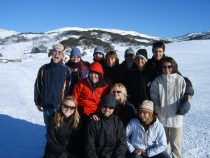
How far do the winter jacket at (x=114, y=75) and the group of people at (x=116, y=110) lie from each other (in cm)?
13

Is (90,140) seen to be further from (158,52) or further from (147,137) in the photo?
(158,52)

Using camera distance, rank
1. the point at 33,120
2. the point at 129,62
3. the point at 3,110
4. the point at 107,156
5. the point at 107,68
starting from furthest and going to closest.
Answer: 1. the point at 3,110
2. the point at 33,120
3. the point at 129,62
4. the point at 107,68
5. the point at 107,156

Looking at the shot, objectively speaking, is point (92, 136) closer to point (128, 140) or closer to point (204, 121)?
point (128, 140)

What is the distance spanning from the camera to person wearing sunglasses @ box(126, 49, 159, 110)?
11.3 feet

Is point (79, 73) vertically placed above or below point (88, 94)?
above

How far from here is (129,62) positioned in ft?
13.9

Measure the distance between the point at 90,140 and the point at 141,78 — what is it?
1196mm

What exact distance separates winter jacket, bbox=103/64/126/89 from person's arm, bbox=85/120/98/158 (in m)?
0.91

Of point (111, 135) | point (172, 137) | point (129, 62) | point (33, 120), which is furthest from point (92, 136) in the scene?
point (33, 120)

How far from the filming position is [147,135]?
3.12m

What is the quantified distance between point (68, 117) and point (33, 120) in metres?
3.03

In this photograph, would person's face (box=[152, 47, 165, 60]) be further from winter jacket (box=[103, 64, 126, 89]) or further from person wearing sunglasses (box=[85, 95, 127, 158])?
person wearing sunglasses (box=[85, 95, 127, 158])

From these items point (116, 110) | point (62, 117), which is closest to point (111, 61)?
point (116, 110)

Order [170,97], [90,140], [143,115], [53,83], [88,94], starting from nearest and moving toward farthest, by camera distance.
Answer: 1. [90,140]
2. [143,115]
3. [170,97]
4. [88,94]
5. [53,83]
